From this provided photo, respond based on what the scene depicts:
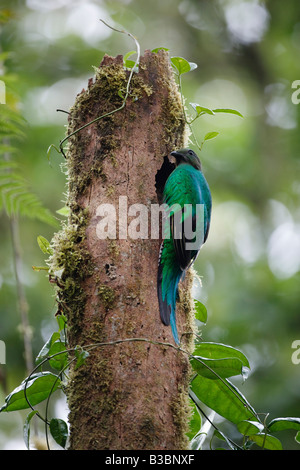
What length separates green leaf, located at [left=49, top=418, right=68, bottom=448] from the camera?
6.73 ft

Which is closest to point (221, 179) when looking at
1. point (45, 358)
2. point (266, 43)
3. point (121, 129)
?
point (266, 43)

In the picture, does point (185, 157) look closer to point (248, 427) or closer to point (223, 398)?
point (223, 398)

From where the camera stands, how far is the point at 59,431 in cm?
206

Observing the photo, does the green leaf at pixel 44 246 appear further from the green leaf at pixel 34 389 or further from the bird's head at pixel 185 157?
the bird's head at pixel 185 157

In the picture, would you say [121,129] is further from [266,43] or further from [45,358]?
[266,43]

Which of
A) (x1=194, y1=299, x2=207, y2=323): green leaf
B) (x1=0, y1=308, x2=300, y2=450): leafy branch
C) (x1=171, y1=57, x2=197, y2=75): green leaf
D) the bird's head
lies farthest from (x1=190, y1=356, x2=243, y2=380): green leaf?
(x1=171, y1=57, x2=197, y2=75): green leaf

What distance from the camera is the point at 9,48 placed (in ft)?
18.4

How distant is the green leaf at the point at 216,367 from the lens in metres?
2.13

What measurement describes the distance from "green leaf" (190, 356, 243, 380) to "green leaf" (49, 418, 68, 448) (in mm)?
577

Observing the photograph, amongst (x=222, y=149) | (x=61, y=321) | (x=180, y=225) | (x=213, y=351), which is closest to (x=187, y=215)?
(x=180, y=225)

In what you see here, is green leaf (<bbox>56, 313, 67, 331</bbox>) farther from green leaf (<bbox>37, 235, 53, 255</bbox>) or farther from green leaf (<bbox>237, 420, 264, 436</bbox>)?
green leaf (<bbox>237, 420, 264, 436</bbox>)

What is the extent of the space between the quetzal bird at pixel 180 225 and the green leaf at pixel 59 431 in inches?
21.8

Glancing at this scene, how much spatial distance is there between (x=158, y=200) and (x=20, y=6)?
455cm

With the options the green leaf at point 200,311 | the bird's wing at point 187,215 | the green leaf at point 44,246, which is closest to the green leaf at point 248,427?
the green leaf at point 200,311
